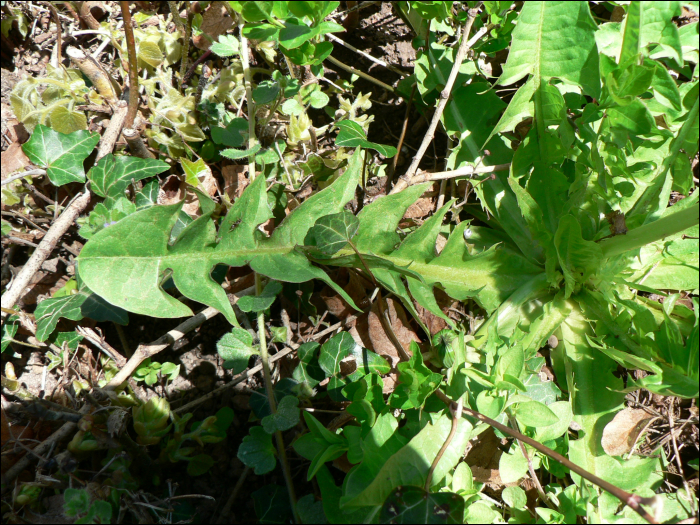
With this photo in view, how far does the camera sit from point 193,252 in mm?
1649

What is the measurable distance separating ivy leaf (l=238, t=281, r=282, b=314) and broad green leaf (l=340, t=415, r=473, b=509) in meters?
0.61

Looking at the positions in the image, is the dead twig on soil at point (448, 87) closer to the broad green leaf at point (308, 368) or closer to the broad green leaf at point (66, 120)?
the broad green leaf at point (308, 368)

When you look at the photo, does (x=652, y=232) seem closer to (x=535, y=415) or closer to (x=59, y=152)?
(x=535, y=415)

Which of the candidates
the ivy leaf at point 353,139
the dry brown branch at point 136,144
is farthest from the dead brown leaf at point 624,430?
the dry brown branch at point 136,144

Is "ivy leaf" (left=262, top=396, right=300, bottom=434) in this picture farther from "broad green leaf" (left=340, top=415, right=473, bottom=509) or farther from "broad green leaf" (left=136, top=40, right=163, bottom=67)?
"broad green leaf" (left=136, top=40, right=163, bottom=67)

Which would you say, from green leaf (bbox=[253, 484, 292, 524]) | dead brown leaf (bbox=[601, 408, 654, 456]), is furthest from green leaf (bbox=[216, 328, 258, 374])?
dead brown leaf (bbox=[601, 408, 654, 456])

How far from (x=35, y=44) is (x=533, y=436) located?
2609mm

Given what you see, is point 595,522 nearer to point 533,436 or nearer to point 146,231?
point 533,436

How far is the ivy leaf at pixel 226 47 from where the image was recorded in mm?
1960

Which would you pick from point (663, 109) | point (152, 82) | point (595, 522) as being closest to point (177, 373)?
point (152, 82)

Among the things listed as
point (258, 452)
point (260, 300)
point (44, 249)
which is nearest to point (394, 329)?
point (260, 300)

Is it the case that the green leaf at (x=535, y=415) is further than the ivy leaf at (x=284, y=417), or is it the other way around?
the ivy leaf at (x=284, y=417)

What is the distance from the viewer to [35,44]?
7.33ft

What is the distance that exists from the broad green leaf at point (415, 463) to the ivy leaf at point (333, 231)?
0.64m
